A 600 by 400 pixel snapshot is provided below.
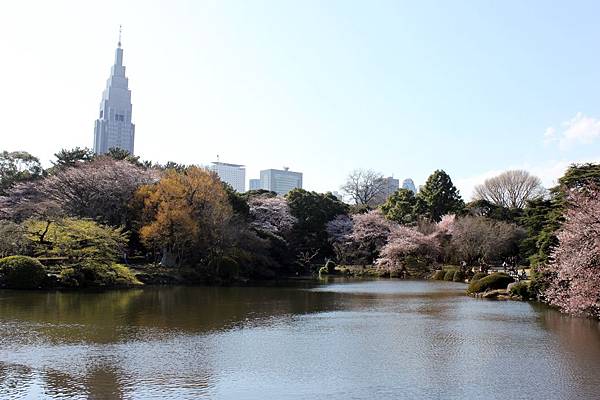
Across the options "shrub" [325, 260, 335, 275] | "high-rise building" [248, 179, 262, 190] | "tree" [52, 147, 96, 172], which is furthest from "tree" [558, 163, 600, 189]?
"high-rise building" [248, 179, 262, 190]

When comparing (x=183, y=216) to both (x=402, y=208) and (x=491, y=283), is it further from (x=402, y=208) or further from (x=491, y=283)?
(x=402, y=208)

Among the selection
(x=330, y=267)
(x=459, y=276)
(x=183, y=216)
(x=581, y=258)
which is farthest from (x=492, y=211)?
(x=581, y=258)

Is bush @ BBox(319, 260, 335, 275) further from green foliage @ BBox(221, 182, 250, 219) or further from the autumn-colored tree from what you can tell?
the autumn-colored tree

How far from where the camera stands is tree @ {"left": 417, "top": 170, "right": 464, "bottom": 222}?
53312 millimetres

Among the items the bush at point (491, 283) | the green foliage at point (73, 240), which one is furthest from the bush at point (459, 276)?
the green foliage at point (73, 240)

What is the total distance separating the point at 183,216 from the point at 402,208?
27.1 meters

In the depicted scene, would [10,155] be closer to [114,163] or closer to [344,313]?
[114,163]

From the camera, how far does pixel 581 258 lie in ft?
57.9

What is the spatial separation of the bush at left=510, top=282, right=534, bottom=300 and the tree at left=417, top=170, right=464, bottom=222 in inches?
1101

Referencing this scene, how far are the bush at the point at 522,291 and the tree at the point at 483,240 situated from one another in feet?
61.3

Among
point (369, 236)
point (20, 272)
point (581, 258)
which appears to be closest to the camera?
point (581, 258)

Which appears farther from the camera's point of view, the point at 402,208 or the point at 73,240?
the point at 402,208

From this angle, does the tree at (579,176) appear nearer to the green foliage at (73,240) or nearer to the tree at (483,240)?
the tree at (483,240)

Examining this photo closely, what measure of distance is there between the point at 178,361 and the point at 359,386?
3.83m
